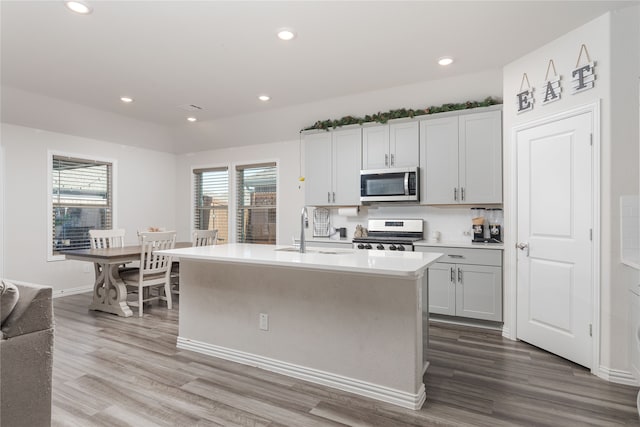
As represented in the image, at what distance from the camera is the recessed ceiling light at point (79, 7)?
261 cm

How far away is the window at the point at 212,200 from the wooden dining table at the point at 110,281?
2.10 metres

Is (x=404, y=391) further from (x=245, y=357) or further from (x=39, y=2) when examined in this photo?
(x=39, y=2)

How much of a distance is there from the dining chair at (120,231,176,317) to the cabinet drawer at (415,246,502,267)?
310 centimetres

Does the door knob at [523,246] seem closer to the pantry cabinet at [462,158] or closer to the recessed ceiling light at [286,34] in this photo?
the pantry cabinet at [462,158]

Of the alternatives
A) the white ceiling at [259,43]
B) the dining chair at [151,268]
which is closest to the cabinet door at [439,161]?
the white ceiling at [259,43]

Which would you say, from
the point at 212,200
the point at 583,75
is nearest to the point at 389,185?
the point at 583,75

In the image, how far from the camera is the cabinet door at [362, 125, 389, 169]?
455 cm

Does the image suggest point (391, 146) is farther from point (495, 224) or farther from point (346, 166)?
point (495, 224)

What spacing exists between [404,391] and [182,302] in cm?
204

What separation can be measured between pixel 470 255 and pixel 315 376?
2.19 meters

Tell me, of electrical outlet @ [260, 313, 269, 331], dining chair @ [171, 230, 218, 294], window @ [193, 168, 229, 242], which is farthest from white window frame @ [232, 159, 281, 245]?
electrical outlet @ [260, 313, 269, 331]

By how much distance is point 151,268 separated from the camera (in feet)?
14.6

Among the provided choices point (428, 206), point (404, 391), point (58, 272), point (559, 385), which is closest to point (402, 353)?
point (404, 391)

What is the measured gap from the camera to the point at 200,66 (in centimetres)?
371
